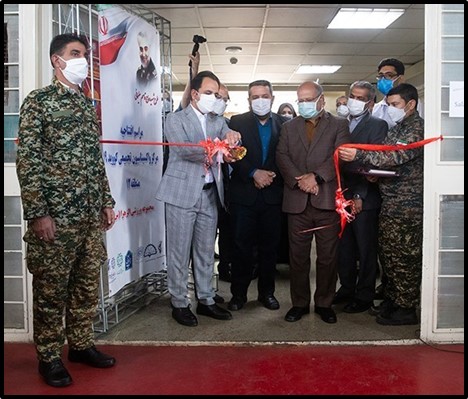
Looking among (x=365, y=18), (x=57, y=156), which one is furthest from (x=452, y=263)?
(x=365, y=18)

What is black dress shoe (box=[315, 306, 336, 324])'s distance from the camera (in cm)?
301

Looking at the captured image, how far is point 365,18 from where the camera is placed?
20.5ft

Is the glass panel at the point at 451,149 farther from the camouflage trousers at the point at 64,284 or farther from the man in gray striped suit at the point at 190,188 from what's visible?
the camouflage trousers at the point at 64,284

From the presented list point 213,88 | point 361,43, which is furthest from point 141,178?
point 361,43

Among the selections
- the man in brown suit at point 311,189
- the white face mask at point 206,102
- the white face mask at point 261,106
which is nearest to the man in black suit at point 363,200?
the man in brown suit at point 311,189

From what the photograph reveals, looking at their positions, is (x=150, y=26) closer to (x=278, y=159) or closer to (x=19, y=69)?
(x=19, y=69)

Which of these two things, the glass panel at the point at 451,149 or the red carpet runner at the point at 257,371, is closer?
the red carpet runner at the point at 257,371

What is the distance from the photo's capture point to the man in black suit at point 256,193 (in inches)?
125

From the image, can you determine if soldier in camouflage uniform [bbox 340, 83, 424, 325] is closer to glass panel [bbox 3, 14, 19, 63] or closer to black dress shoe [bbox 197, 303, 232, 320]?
black dress shoe [bbox 197, 303, 232, 320]

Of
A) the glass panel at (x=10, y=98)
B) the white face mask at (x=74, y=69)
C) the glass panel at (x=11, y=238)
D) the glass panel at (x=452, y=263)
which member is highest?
the white face mask at (x=74, y=69)

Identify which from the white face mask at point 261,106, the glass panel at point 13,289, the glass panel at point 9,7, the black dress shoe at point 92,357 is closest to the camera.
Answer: the black dress shoe at point 92,357

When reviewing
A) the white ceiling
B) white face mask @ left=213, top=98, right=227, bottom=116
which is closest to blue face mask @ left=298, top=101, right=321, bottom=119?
white face mask @ left=213, top=98, right=227, bottom=116

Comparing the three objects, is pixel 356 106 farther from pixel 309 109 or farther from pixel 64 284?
pixel 64 284

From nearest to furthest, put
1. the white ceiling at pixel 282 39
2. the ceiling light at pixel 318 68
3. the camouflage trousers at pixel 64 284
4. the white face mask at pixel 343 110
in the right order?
the camouflage trousers at pixel 64 284, the white face mask at pixel 343 110, the white ceiling at pixel 282 39, the ceiling light at pixel 318 68
